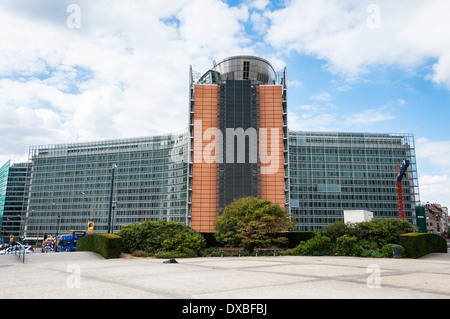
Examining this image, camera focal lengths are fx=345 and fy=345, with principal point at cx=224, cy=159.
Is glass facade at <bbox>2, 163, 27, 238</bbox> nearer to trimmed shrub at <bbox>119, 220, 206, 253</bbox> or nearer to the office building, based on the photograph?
the office building

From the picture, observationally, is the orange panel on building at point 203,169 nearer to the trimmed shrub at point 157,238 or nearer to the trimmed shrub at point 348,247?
the trimmed shrub at point 157,238

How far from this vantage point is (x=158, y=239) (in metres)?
29.4

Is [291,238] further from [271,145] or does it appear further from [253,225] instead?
[271,145]

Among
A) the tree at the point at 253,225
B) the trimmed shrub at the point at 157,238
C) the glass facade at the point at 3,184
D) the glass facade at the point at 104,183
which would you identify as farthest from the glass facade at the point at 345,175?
the glass facade at the point at 3,184

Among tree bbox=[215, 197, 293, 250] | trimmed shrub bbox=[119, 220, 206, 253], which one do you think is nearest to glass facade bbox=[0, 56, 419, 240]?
tree bbox=[215, 197, 293, 250]

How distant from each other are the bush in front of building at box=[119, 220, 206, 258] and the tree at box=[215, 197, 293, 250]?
396 centimetres

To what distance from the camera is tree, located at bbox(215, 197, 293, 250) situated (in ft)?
106

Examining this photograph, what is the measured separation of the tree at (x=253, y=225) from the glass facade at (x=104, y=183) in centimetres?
7235

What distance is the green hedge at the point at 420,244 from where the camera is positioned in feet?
85.2

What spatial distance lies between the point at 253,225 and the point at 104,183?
96740 millimetres

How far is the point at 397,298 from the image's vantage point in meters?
9.07
